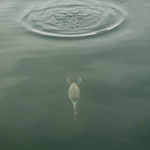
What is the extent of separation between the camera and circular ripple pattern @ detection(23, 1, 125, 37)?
580 centimetres

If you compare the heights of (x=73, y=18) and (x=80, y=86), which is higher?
(x=73, y=18)

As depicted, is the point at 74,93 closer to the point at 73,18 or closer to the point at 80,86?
the point at 80,86

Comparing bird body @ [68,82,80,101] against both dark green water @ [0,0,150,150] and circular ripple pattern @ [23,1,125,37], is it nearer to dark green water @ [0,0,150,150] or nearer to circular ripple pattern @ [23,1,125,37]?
dark green water @ [0,0,150,150]

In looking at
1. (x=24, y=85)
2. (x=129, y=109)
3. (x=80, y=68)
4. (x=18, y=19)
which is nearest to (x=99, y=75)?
(x=80, y=68)

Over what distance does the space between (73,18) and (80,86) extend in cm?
247

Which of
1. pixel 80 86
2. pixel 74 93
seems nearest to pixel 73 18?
pixel 80 86

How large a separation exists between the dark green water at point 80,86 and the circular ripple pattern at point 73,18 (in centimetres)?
15

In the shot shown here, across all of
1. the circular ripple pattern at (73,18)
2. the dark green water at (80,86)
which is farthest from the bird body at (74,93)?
the circular ripple pattern at (73,18)

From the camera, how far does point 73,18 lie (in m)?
6.27

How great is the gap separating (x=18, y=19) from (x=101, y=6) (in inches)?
80.0

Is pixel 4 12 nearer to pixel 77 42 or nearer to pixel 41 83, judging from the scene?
pixel 77 42

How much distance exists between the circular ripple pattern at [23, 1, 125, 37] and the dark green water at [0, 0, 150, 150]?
148 mm

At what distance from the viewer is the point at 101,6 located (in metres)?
6.86

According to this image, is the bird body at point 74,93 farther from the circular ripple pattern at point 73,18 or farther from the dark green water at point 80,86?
the circular ripple pattern at point 73,18
